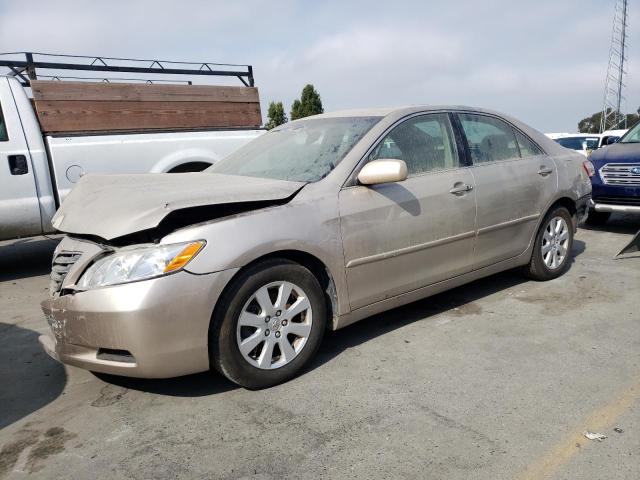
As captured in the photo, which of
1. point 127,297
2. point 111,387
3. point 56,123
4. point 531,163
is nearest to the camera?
point 127,297

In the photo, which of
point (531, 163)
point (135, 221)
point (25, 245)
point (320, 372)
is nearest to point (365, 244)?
point (320, 372)

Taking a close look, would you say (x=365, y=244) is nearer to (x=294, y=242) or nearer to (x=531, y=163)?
(x=294, y=242)

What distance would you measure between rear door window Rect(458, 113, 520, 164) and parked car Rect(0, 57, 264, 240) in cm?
354

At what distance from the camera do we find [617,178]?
22.6ft

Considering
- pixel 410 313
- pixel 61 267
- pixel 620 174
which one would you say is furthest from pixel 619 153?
pixel 61 267

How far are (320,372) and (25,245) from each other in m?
6.62

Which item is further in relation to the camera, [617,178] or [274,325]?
Result: [617,178]

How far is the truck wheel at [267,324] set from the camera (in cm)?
283

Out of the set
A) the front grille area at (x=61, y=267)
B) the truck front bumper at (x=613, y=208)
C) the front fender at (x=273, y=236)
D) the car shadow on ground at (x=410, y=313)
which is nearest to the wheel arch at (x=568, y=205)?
the car shadow on ground at (x=410, y=313)

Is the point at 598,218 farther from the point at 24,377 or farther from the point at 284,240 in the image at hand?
the point at 24,377

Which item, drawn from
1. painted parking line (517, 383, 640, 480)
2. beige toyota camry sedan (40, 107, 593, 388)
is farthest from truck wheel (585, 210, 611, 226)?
painted parking line (517, 383, 640, 480)

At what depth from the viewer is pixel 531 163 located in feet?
15.0

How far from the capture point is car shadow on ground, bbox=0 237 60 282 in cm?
617

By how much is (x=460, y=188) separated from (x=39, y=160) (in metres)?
4.39
